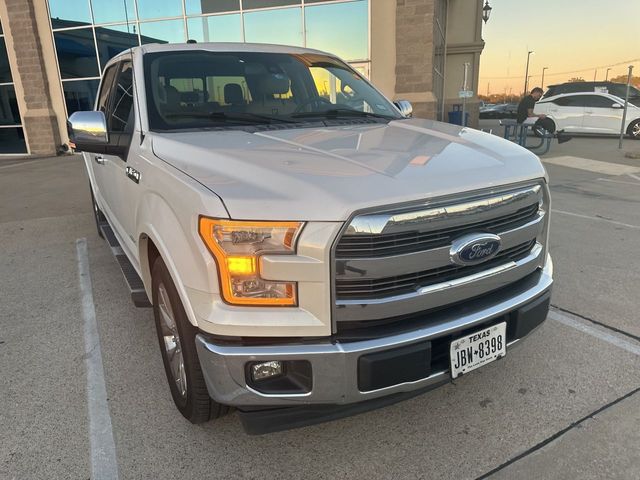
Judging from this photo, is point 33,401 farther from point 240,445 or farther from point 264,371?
point 264,371

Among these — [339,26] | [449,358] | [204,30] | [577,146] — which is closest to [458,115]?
[577,146]

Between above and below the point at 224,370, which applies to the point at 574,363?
below

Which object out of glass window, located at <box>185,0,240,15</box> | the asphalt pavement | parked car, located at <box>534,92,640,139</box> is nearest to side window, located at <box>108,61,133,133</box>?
the asphalt pavement

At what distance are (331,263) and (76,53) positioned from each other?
16662mm

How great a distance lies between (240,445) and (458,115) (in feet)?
51.8

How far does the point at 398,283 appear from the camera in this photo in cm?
201

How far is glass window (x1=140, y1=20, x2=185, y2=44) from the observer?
14.7m

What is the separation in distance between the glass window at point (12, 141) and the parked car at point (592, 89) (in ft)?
58.6

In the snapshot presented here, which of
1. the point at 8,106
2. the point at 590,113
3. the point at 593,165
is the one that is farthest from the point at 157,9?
the point at 590,113

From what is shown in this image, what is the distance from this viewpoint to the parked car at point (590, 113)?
1611 cm

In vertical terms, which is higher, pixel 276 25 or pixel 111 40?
pixel 276 25

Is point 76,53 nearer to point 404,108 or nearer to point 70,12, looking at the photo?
point 70,12

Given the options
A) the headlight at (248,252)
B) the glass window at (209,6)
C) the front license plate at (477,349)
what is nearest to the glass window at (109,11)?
the glass window at (209,6)

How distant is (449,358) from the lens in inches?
82.9
